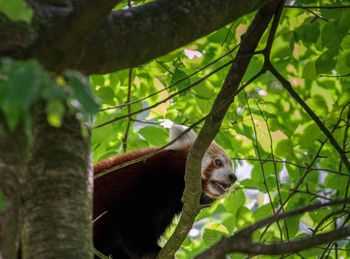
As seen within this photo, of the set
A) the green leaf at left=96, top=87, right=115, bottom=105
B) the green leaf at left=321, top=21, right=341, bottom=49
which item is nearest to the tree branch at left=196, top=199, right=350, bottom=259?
the green leaf at left=321, top=21, right=341, bottom=49

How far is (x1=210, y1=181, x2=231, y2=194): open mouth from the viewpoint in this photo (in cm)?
543

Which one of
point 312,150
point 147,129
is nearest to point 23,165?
point 147,129

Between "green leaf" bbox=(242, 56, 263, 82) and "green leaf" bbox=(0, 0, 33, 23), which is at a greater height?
"green leaf" bbox=(0, 0, 33, 23)

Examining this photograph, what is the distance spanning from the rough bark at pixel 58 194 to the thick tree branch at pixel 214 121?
0.97 meters

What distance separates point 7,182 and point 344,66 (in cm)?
332

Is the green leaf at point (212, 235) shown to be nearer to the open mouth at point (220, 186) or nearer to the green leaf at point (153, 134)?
the green leaf at point (153, 134)

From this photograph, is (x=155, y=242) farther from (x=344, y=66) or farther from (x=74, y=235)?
(x=74, y=235)

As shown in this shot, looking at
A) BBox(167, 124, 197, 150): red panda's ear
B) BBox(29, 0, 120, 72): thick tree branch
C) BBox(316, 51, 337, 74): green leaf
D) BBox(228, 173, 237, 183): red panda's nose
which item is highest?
BBox(29, 0, 120, 72): thick tree branch

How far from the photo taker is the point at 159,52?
2.15 metres

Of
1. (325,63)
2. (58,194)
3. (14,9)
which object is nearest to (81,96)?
(14,9)

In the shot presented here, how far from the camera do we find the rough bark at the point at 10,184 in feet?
5.32

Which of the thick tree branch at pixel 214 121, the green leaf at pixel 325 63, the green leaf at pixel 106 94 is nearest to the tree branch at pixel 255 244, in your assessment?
the thick tree branch at pixel 214 121

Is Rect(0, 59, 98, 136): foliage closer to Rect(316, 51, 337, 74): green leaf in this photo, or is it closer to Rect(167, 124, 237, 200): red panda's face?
Rect(316, 51, 337, 74): green leaf

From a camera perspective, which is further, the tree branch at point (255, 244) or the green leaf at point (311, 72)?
the green leaf at point (311, 72)
